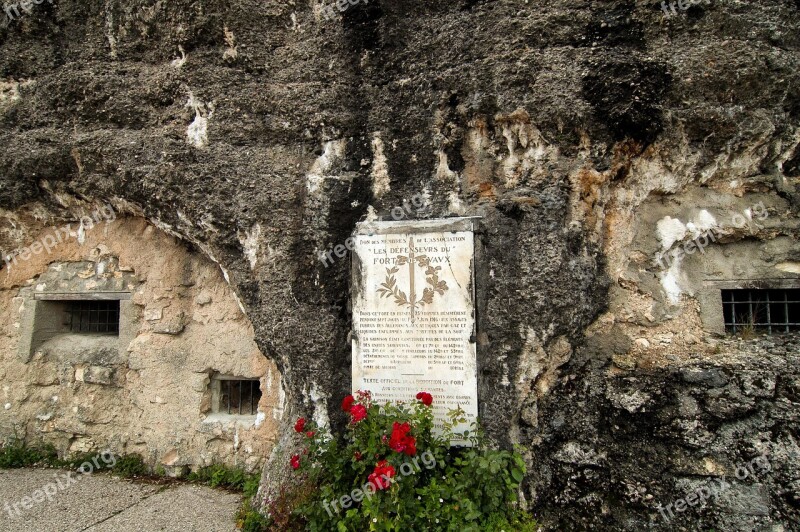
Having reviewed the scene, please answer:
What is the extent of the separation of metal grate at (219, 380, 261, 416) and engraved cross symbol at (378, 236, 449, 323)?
1.92 meters

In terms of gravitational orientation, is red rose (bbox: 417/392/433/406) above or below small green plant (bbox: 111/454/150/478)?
above

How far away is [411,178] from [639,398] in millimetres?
2076

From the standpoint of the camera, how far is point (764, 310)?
3.31 meters

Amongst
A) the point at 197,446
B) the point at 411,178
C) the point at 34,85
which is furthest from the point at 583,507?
the point at 34,85

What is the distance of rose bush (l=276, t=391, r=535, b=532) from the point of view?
8.49ft

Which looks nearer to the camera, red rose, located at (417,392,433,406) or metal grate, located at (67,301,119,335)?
red rose, located at (417,392,433,406)

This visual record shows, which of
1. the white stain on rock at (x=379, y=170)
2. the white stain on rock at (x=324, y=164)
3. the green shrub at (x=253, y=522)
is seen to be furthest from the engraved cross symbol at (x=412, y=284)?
the green shrub at (x=253, y=522)

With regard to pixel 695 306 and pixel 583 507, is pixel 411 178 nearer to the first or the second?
pixel 695 306

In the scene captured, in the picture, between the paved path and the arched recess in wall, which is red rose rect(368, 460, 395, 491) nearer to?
the paved path

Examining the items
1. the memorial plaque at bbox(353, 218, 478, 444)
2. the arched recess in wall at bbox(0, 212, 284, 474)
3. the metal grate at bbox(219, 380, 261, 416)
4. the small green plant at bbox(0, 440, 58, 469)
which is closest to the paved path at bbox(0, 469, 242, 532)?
the small green plant at bbox(0, 440, 58, 469)

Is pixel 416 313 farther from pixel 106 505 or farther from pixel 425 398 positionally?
pixel 106 505

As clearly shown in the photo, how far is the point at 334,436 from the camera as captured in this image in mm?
3303

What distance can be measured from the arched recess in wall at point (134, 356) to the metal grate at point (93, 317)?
0.02 metres

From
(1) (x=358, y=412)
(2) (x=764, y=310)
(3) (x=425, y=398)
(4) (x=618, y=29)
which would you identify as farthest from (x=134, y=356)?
(2) (x=764, y=310)
